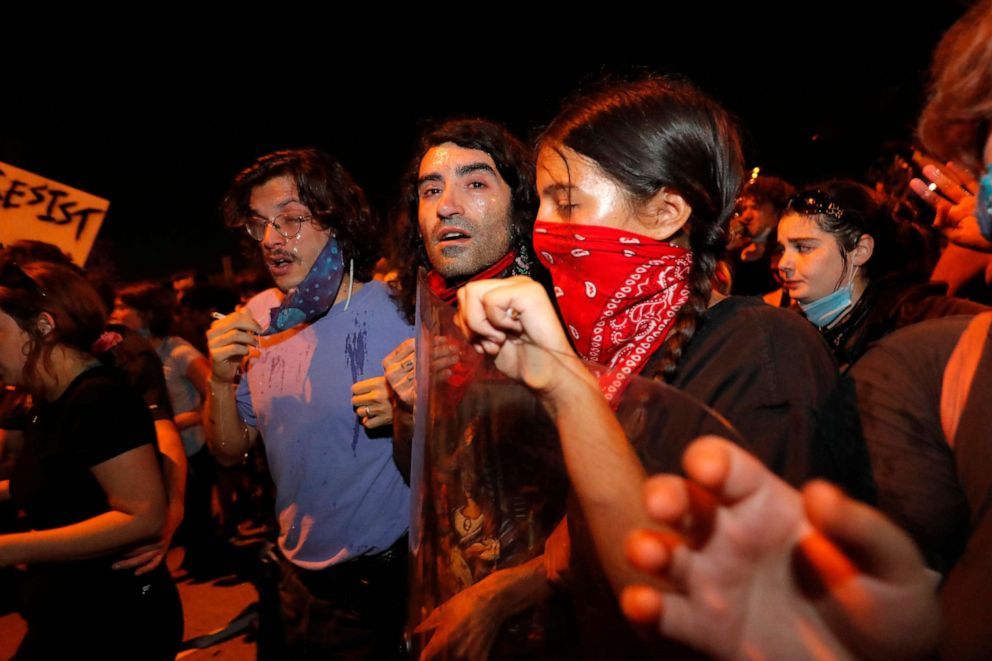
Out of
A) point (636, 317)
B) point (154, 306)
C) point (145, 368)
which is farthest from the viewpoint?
point (154, 306)

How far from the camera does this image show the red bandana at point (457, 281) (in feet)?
7.45

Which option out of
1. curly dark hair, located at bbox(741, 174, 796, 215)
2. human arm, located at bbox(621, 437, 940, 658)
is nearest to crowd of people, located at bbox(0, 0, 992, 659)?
human arm, located at bbox(621, 437, 940, 658)

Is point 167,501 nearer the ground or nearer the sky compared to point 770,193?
nearer the ground

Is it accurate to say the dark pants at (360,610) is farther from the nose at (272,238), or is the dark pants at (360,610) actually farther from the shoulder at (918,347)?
the shoulder at (918,347)

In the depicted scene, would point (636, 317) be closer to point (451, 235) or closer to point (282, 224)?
point (451, 235)

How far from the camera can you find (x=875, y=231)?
3.19 metres

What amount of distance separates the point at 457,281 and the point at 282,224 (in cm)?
85

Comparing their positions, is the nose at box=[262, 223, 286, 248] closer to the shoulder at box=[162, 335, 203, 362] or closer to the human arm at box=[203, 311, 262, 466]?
the human arm at box=[203, 311, 262, 466]

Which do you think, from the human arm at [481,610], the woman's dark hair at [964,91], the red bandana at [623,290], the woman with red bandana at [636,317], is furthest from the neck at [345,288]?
the woman's dark hair at [964,91]

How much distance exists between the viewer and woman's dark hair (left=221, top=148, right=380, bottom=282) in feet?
8.64

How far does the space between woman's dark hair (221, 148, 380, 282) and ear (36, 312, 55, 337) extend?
32.8 inches

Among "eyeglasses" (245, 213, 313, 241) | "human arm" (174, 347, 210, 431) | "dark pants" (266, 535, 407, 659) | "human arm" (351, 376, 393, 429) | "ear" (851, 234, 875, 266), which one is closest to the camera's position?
"human arm" (351, 376, 393, 429)

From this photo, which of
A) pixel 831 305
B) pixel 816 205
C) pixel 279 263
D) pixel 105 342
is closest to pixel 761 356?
pixel 279 263

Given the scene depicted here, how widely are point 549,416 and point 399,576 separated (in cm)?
163
